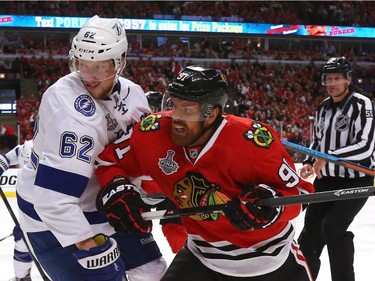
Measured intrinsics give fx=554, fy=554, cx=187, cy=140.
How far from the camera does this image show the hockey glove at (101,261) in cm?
152

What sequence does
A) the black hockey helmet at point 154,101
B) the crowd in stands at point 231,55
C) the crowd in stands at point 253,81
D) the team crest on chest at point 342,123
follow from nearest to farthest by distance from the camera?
the team crest on chest at point 342,123, the black hockey helmet at point 154,101, the crowd in stands at point 253,81, the crowd in stands at point 231,55

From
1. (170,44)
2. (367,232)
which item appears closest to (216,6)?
(170,44)

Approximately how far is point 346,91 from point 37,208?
171cm

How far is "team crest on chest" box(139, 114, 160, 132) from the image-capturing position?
1602mm

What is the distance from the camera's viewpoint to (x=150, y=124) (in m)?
1.62

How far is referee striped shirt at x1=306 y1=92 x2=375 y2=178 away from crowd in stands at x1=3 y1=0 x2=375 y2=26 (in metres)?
Answer: 11.7

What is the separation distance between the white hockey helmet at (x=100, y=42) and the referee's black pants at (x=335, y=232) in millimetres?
1385

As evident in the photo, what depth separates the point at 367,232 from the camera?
4258mm

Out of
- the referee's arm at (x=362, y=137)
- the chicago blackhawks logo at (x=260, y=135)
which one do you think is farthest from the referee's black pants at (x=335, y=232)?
the chicago blackhawks logo at (x=260, y=135)

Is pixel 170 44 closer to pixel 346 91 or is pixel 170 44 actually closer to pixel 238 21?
pixel 238 21

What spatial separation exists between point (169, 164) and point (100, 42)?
15.9 inches

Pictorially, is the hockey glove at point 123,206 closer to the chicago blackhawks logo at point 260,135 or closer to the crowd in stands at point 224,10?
the chicago blackhawks logo at point 260,135

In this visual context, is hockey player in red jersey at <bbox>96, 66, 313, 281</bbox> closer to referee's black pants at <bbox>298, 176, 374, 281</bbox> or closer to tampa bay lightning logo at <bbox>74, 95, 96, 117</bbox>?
tampa bay lightning logo at <bbox>74, 95, 96, 117</bbox>

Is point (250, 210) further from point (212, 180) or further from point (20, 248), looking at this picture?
point (20, 248)
